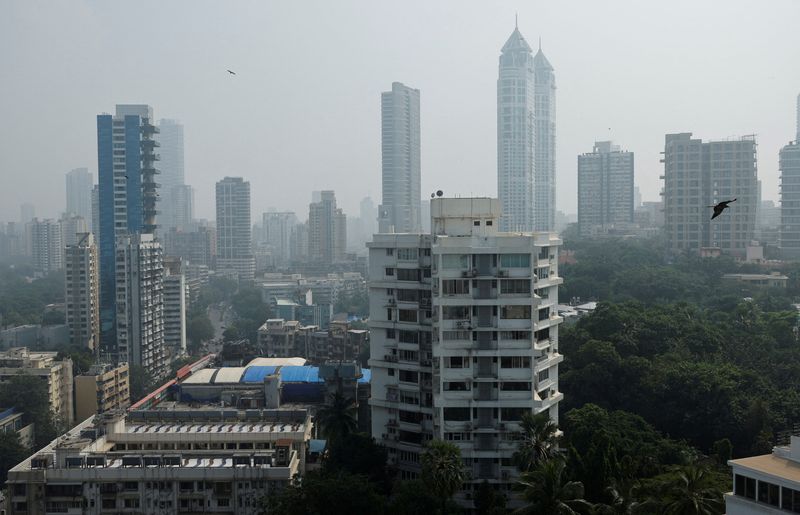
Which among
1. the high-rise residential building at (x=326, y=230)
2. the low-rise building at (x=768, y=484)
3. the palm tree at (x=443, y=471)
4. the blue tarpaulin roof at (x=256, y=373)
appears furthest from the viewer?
the high-rise residential building at (x=326, y=230)

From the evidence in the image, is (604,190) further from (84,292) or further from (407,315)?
(407,315)

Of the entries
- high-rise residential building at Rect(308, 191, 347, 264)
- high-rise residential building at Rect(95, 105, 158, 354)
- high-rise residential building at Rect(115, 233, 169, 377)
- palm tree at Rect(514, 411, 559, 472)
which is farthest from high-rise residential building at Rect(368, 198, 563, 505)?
high-rise residential building at Rect(308, 191, 347, 264)

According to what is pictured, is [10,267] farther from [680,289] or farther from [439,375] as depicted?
[439,375]

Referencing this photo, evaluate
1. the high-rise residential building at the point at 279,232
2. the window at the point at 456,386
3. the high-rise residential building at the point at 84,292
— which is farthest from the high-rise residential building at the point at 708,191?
the high-rise residential building at the point at 279,232

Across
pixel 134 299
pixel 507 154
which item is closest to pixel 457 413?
pixel 134 299

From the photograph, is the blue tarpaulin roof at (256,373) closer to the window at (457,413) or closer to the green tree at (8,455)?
the green tree at (8,455)
